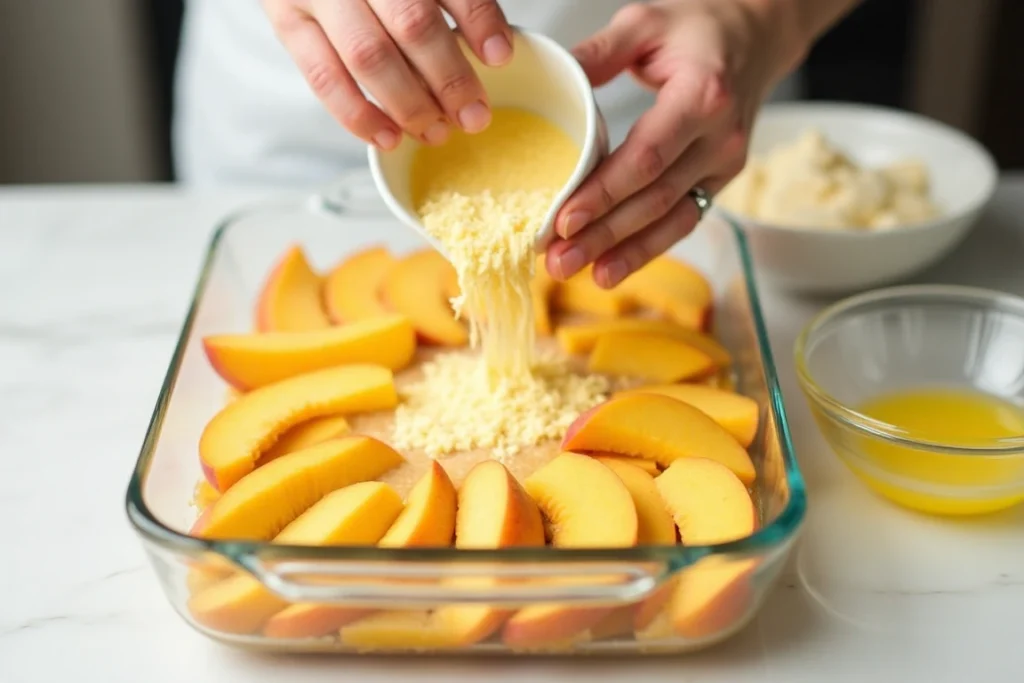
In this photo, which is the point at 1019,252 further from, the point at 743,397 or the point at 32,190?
the point at 32,190

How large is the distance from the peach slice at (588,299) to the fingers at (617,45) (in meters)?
0.32

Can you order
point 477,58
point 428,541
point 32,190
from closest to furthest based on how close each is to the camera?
point 428,541 → point 477,58 → point 32,190

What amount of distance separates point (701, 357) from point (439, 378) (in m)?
0.31

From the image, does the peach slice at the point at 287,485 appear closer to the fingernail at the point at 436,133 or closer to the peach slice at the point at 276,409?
the peach slice at the point at 276,409

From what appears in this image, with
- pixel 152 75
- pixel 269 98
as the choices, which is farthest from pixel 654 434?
pixel 152 75

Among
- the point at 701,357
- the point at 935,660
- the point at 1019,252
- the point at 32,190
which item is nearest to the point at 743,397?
the point at 701,357

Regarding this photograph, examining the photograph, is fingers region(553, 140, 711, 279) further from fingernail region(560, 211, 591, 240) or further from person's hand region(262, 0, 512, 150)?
person's hand region(262, 0, 512, 150)

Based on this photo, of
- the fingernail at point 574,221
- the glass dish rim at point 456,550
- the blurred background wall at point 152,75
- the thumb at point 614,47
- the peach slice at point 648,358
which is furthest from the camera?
the blurred background wall at point 152,75

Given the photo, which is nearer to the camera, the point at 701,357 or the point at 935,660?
the point at 935,660

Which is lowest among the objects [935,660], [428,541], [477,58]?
[935,660]

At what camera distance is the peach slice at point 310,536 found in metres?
0.87

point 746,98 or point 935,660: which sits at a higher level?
point 746,98

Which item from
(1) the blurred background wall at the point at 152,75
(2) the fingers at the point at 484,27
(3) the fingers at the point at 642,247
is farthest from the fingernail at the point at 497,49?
(1) the blurred background wall at the point at 152,75

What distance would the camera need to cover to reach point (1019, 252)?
5.11 feet
